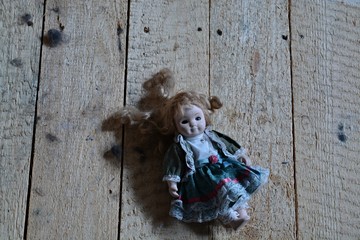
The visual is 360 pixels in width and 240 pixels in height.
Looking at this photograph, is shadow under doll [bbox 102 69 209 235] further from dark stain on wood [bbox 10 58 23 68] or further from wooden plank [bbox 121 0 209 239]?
dark stain on wood [bbox 10 58 23 68]

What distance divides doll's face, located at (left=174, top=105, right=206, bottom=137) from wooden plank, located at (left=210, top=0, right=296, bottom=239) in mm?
92

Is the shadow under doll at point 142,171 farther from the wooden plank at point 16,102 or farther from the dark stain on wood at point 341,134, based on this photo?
the dark stain on wood at point 341,134

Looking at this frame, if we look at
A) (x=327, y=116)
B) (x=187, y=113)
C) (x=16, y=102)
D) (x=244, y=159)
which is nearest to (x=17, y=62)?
(x=16, y=102)

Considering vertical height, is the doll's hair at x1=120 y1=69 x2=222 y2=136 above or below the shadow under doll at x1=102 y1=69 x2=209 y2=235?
above

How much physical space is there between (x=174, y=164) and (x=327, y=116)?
36 centimetres

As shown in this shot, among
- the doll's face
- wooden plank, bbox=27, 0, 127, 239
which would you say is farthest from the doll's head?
wooden plank, bbox=27, 0, 127, 239

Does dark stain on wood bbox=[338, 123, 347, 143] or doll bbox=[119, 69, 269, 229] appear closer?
doll bbox=[119, 69, 269, 229]

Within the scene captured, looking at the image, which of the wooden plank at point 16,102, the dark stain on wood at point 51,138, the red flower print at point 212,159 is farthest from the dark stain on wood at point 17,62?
the red flower print at point 212,159

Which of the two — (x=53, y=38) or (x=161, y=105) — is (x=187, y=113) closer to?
(x=161, y=105)

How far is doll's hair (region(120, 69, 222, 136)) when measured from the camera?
82 cm

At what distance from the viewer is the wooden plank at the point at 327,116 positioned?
896 millimetres

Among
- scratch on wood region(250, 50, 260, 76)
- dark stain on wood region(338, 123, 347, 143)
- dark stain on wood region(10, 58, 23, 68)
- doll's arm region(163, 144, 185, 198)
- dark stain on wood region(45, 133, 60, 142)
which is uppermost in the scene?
scratch on wood region(250, 50, 260, 76)

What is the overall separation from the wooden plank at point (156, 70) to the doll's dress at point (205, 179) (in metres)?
0.05

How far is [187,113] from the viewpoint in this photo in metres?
0.80
